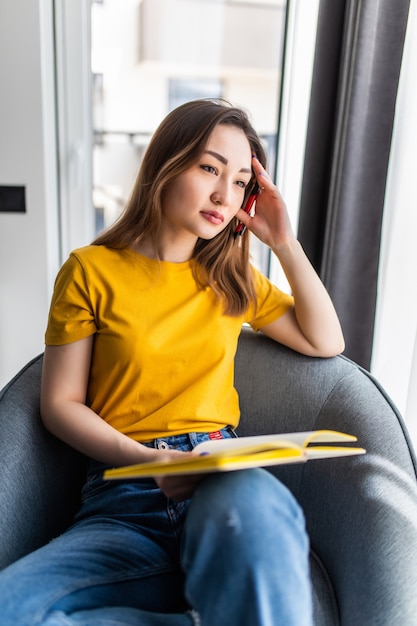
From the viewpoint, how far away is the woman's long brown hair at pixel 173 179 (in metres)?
1.16

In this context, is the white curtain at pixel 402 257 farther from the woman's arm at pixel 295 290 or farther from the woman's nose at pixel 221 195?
the woman's nose at pixel 221 195

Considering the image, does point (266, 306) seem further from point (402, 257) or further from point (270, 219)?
point (402, 257)

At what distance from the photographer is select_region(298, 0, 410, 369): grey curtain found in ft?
4.69

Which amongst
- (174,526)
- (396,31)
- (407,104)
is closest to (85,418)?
(174,526)

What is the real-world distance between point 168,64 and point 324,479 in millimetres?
1394

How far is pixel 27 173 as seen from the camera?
5.87 feet

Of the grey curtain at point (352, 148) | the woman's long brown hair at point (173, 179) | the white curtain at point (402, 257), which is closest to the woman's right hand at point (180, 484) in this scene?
the woman's long brown hair at point (173, 179)

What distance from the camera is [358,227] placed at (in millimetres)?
1521

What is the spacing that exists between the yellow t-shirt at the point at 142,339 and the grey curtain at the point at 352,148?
0.48 m

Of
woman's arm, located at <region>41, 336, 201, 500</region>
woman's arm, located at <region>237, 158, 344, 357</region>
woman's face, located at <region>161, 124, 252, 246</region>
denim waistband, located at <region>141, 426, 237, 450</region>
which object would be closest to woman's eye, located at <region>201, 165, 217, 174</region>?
woman's face, located at <region>161, 124, 252, 246</region>

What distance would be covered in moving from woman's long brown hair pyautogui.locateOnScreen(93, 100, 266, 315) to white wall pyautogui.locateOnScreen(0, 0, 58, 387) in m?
0.64

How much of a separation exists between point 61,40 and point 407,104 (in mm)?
1027

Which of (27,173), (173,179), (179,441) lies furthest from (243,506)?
(27,173)

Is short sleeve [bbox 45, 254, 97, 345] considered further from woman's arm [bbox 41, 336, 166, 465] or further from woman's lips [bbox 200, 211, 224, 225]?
woman's lips [bbox 200, 211, 224, 225]
